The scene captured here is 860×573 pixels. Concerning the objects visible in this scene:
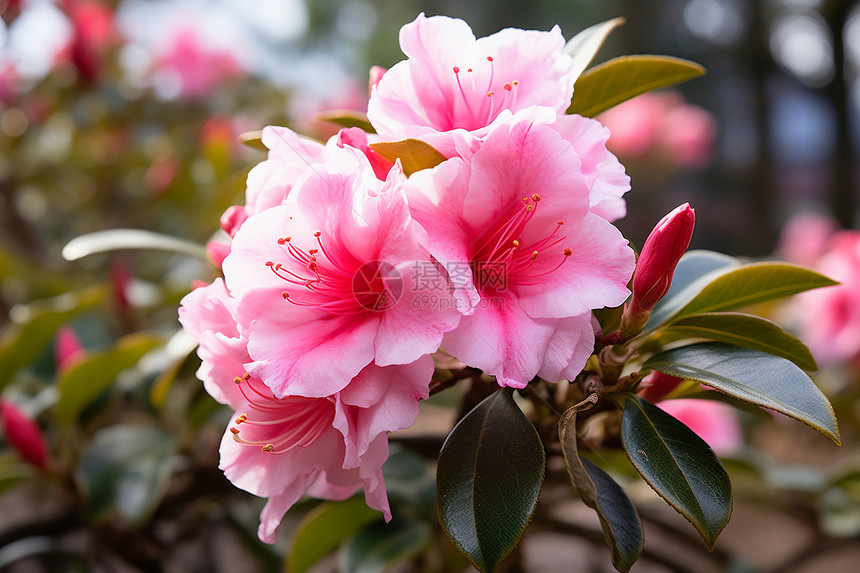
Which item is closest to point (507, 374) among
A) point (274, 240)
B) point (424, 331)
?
point (424, 331)

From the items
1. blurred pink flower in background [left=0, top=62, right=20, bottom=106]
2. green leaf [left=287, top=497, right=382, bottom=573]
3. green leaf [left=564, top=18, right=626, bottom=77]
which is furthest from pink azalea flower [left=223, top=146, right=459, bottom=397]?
blurred pink flower in background [left=0, top=62, right=20, bottom=106]

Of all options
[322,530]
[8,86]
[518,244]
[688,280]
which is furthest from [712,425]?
[8,86]

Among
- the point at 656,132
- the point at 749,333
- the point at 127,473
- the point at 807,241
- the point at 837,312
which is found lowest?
the point at 807,241

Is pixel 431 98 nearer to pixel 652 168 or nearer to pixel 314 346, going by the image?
pixel 314 346

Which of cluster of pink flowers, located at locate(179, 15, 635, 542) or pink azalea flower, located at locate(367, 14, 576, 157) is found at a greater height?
pink azalea flower, located at locate(367, 14, 576, 157)

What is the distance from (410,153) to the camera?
476 mm

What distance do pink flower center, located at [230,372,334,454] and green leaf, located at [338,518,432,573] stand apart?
0.33 meters

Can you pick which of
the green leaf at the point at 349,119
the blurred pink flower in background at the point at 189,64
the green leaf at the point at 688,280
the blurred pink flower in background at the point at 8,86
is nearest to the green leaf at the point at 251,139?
the green leaf at the point at 349,119

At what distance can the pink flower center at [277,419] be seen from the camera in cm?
50

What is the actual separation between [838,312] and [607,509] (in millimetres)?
1097

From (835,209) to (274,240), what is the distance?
3104mm

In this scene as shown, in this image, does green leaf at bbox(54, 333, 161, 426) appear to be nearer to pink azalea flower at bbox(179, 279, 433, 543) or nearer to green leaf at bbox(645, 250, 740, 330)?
pink azalea flower at bbox(179, 279, 433, 543)

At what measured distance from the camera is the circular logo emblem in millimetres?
466

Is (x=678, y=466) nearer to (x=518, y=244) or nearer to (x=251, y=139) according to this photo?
(x=518, y=244)
